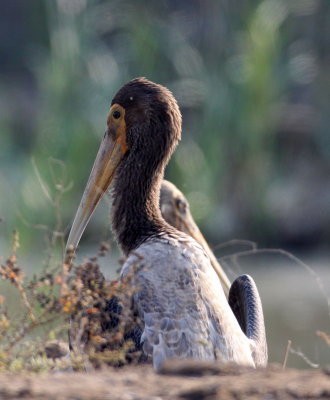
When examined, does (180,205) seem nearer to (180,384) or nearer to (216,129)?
(180,384)

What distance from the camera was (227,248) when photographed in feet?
49.0

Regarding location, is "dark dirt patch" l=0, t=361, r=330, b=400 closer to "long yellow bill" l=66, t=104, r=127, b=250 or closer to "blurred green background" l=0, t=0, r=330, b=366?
"long yellow bill" l=66, t=104, r=127, b=250

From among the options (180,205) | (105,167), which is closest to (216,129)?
(180,205)

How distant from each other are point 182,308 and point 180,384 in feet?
3.16

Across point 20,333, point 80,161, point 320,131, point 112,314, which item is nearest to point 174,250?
point 112,314

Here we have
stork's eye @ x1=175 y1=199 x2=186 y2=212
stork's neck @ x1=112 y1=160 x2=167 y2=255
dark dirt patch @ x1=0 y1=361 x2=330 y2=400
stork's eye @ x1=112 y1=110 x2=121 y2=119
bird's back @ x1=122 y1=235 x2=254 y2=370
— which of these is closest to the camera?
dark dirt patch @ x1=0 y1=361 x2=330 y2=400

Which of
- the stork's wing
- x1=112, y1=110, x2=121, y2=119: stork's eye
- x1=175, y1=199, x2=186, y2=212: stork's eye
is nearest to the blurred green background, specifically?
x1=175, y1=199, x2=186, y2=212: stork's eye

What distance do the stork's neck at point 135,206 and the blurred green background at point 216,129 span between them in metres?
8.11

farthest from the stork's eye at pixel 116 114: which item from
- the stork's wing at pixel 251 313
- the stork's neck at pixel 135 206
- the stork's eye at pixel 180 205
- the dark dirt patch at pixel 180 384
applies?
the dark dirt patch at pixel 180 384

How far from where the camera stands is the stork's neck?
15.6 ft

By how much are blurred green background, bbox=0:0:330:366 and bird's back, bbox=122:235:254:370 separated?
9009 mm

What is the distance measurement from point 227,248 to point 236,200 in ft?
2.78

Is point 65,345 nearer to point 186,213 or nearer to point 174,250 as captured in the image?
point 174,250

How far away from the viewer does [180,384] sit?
300 cm
